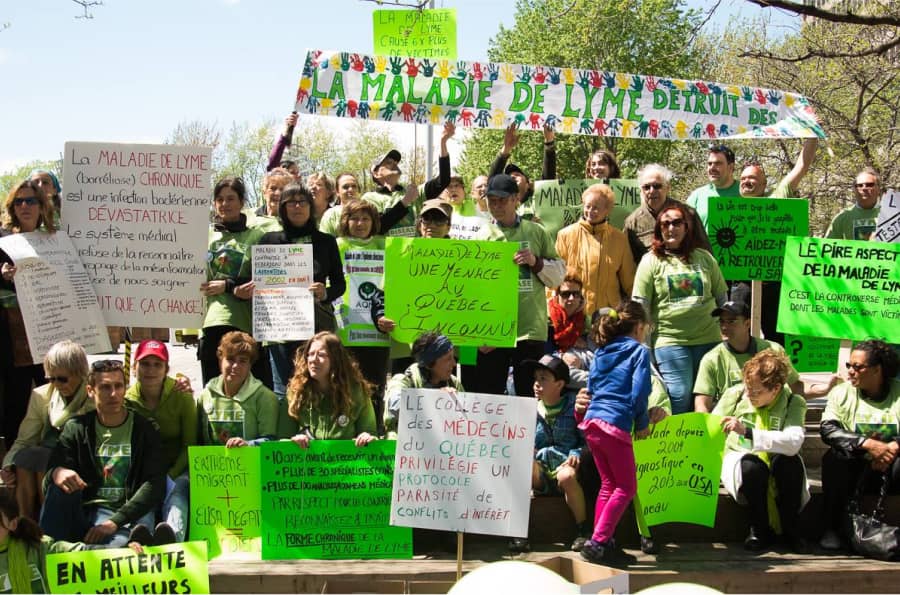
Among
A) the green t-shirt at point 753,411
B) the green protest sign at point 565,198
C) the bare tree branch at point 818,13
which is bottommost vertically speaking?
the green t-shirt at point 753,411

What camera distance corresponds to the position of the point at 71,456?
5.59m

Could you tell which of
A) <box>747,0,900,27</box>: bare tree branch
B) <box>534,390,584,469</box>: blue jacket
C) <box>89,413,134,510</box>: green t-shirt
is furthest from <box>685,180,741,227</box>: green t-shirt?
<box>89,413,134,510</box>: green t-shirt

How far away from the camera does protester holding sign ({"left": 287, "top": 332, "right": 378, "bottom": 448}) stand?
6.04 meters

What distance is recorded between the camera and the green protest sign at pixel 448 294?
21.9 ft

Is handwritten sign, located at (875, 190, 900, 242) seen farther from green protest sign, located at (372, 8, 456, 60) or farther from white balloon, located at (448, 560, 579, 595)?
white balloon, located at (448, 560, 579, 595)

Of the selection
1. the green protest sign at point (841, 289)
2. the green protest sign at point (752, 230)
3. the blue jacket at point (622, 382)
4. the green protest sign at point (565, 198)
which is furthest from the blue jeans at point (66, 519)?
the green protest sign at point (752, 230)

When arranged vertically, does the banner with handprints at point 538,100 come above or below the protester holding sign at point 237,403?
above

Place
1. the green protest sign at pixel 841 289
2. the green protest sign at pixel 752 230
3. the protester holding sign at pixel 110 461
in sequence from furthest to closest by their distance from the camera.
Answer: the green protest sign at pixel 752 230 < the green protest sign at pixel 841 289 < the protester holding sign at pixel 110 461

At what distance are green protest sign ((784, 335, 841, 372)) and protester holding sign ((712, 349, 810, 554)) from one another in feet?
8.07

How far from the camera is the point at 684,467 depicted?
20.2 feet

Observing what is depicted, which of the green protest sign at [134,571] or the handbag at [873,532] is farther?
the handbag at [873,532]

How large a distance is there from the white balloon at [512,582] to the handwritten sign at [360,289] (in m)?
5.39

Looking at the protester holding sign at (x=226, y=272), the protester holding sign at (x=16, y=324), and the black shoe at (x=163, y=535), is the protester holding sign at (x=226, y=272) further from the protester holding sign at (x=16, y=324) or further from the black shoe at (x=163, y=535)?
the black shoe at (x=163, y=535)

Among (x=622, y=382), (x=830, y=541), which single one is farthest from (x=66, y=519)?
(x=830, y=541)
